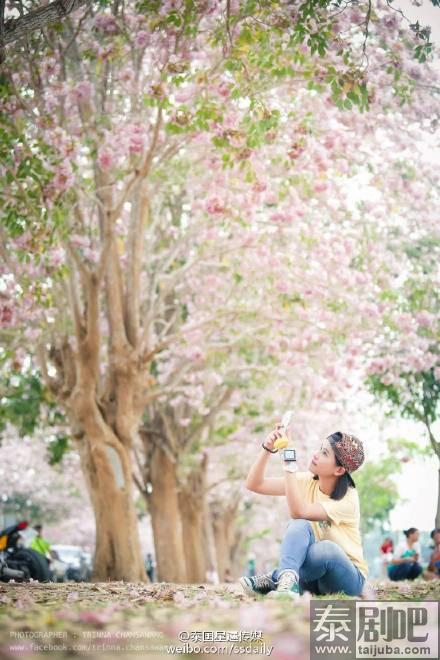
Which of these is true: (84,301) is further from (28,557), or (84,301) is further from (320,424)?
(320,424)

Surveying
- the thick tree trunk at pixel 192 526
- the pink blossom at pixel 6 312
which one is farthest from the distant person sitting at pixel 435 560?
the thick tree trunk at pixel 192 526

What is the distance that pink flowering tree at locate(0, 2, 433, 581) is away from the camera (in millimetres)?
8820

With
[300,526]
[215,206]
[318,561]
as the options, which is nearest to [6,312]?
[215,206]

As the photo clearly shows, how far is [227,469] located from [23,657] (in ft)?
69.1

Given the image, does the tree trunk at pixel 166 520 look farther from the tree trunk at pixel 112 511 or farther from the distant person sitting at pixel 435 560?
the distant person sitting at pixel 435 560

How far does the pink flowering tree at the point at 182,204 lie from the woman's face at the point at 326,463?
12.0 ft

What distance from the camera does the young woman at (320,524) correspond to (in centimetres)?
516

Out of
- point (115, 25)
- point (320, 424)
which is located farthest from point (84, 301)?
point (320, 424)

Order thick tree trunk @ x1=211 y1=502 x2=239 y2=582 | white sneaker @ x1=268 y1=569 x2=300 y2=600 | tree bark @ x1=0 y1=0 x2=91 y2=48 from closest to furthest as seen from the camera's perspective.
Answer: white sneaker @ x1=268 y1=569 x2=300 y2=600
tree bark @ x1=0 y1=0 x2=91 y2=48
thick tree trunk @ x1=211 y1=502 x2=239 y2=582

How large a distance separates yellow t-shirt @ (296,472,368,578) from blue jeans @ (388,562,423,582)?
7.96 m

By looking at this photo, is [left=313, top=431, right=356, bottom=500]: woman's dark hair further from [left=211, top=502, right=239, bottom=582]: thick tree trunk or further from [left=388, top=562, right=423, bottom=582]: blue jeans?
[left=211, top=502, right=239, bottom=582]: thick tree trunk

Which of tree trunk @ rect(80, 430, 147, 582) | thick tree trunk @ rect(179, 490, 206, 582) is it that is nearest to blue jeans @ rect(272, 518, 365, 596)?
tree trunk @ rect(80, 430, 147, 582)

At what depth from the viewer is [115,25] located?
30.7ft

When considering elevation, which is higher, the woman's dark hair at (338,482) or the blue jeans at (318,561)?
the woman's dark hair at (338,482)
